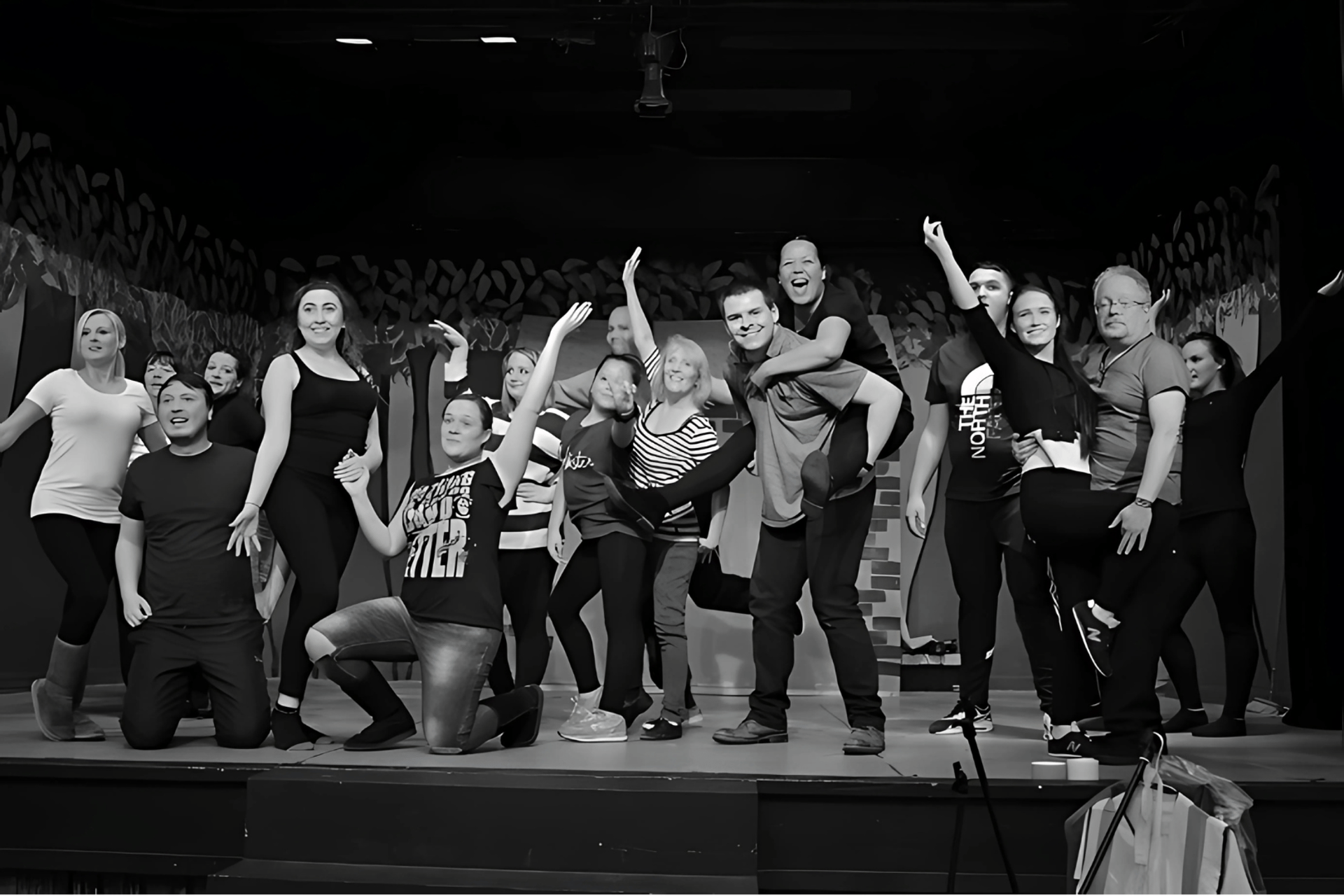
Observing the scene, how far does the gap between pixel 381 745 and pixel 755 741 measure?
121 cm

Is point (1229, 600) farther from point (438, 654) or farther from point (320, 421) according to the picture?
point (320, 421)

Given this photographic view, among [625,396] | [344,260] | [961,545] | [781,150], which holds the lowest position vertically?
[961,545]

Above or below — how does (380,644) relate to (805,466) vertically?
below

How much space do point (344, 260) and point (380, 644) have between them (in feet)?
12.7

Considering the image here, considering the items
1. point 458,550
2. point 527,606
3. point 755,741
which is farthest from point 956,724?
point 458,550

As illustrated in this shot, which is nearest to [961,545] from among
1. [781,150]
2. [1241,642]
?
[1241,642]

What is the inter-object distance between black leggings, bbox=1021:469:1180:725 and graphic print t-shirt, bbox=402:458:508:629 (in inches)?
66.1

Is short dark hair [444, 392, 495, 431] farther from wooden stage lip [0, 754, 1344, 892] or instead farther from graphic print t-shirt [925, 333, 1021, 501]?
graphic print t-shirt [925, 333, 1021, 501]

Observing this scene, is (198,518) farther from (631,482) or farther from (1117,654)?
(1117,654)

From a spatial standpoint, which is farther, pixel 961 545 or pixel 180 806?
pixel 961 545

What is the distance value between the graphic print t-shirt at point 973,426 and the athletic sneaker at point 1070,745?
3.05 ft

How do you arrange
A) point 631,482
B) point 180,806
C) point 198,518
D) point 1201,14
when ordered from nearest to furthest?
point 180,806 → point 198,518 → point 631,482 → point 1201,14

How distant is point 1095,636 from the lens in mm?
3705

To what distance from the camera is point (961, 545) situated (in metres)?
4.32
